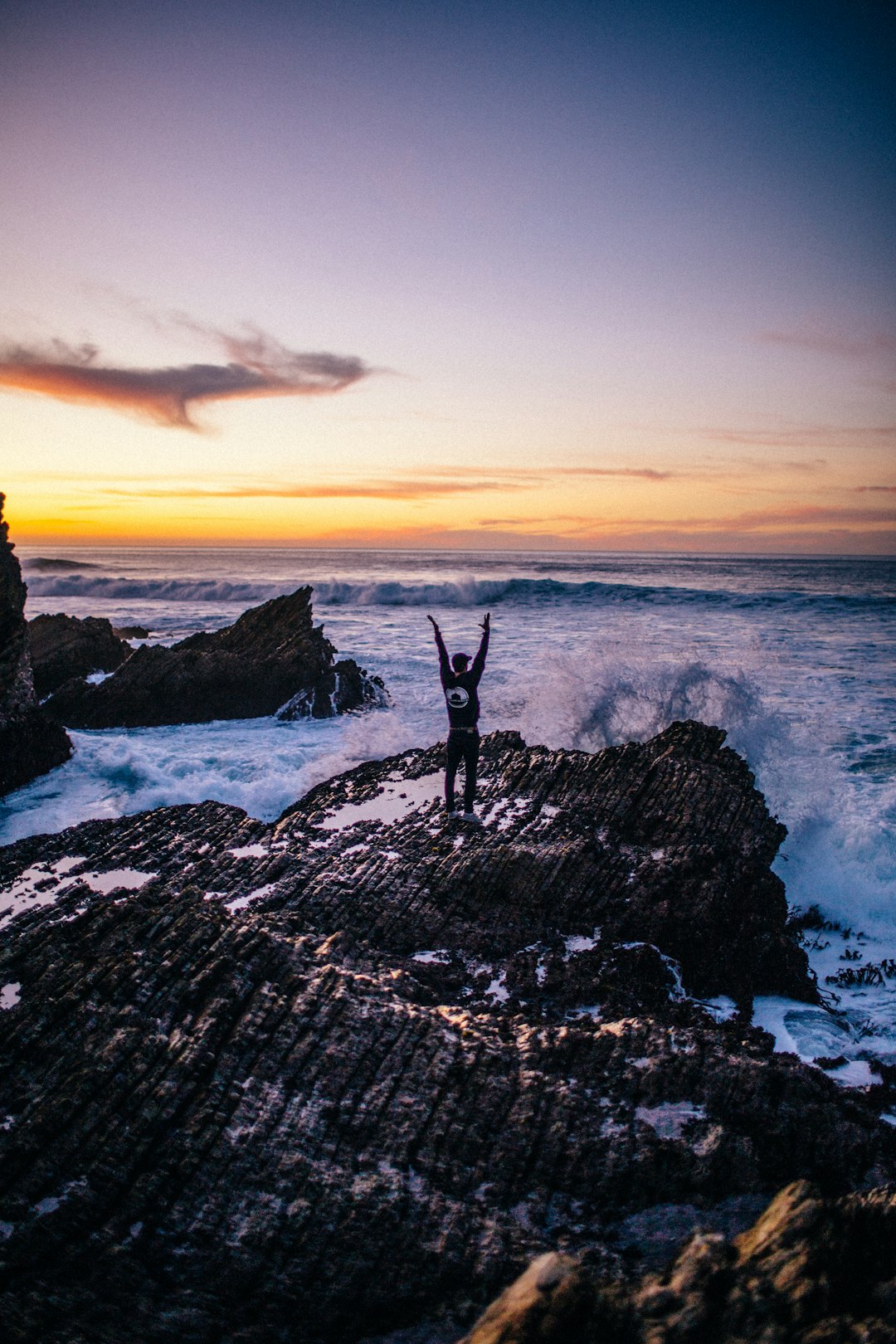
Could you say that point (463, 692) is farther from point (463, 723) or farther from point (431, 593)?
point (431, 593)

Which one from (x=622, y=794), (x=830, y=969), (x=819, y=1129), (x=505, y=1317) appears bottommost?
(x=830, y=969)

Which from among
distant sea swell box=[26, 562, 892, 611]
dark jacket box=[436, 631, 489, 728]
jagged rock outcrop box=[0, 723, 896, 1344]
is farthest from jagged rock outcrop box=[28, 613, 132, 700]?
distant sea swell box=[26, 562, 892, 611]

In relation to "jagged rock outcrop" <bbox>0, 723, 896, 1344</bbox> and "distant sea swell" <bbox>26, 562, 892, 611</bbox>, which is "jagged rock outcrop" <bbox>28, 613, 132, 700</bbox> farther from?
"distant sea swell" <bbox>26, 562, 892, 611</bbox>

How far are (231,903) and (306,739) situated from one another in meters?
8.54

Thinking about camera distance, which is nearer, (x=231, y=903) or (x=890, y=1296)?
(x=890, y=1296)

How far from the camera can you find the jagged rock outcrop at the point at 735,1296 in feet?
8.46

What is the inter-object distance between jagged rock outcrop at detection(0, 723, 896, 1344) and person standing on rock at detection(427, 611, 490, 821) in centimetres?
173

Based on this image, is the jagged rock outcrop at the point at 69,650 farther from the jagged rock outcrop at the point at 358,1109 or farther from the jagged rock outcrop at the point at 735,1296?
the jagged rock outcrop at the point at 735,1296

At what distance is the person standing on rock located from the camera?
839 cm

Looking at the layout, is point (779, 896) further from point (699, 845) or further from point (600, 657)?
point (600, 657)

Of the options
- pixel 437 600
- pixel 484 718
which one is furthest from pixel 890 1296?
pixel 437 600

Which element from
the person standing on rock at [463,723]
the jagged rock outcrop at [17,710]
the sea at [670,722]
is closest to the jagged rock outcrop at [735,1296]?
the sea at [670,722]

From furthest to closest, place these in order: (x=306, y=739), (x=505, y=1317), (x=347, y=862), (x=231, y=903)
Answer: (x=306, y=739) < (x=347, y=862) < (x=231, y=903) < (x=505, y=1317)

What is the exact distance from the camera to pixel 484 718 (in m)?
15.8
